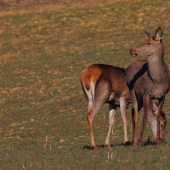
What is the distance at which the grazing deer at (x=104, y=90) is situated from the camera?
469 inches

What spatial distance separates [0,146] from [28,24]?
33154mm

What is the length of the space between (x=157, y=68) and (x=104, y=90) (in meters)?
1.77

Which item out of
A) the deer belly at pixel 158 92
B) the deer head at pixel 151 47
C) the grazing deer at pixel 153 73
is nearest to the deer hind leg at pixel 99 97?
the grazing deer at pixel 153 73

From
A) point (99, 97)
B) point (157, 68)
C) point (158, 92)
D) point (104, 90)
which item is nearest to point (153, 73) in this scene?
point (157, 68)

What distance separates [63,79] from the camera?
29781 mm

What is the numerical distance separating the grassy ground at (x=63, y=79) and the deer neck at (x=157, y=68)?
1780 millimetres

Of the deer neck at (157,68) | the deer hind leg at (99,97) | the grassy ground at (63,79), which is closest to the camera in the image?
the grassy ground at (63,79)

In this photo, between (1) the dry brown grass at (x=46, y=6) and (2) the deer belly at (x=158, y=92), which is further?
(1) the dry brown grass at (x=46, y=6)

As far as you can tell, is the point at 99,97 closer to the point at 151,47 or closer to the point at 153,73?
the point at 153,73

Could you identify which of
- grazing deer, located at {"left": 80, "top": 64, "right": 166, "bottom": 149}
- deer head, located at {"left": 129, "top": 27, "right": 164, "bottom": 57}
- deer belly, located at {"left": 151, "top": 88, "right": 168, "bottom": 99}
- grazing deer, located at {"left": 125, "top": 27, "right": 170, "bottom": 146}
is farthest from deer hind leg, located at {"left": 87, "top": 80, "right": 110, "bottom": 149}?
deer head, located at {"left": 129, "top": 27, "right": 164, "bottom": 57}

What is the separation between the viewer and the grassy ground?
10484mm

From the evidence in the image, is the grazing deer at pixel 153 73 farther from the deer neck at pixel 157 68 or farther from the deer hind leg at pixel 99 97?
the deer hind leg at pixel 99 97

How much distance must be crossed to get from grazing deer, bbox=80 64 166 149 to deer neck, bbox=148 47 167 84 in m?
1.61

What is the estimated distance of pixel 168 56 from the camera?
30.8 m
